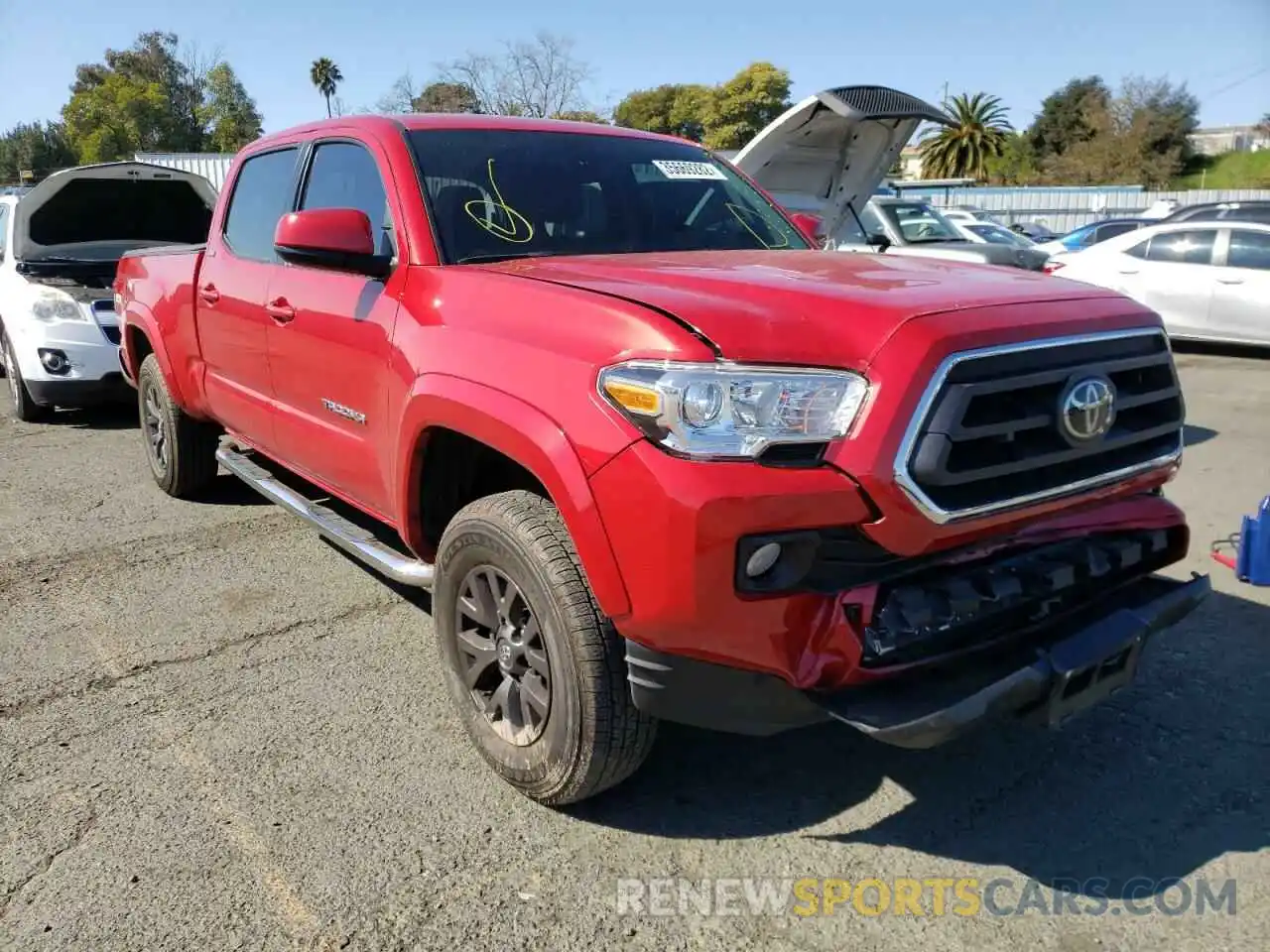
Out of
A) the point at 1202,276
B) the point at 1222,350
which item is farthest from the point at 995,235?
the point at 1202,276

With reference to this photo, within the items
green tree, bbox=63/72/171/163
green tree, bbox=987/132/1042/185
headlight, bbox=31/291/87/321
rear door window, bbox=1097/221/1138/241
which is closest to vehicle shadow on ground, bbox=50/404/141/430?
headlight, bbox=31/291/87/321

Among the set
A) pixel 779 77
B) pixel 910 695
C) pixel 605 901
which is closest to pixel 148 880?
pixel 605 901

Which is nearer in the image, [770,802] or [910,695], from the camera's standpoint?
[910,695]

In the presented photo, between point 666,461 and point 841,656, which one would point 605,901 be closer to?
point 841,656

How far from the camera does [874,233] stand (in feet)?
41.5

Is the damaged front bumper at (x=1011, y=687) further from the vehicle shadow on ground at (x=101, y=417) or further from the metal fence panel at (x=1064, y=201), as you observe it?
the metal fence panel at (x=1064, y=201)

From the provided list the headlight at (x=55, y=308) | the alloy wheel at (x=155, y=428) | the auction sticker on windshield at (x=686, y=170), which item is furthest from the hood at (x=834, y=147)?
the headlight at (x=55, y=308)

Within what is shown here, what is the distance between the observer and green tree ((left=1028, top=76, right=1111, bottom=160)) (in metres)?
66.3

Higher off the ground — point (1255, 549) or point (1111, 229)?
point (1111, 229)

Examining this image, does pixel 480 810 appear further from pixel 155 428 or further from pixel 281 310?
pixel 155 428

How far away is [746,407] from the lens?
7.17 feet

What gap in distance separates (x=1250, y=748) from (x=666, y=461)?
218cm

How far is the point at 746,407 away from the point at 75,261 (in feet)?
23.7

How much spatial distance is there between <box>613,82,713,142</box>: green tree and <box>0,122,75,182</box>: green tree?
3693cm
